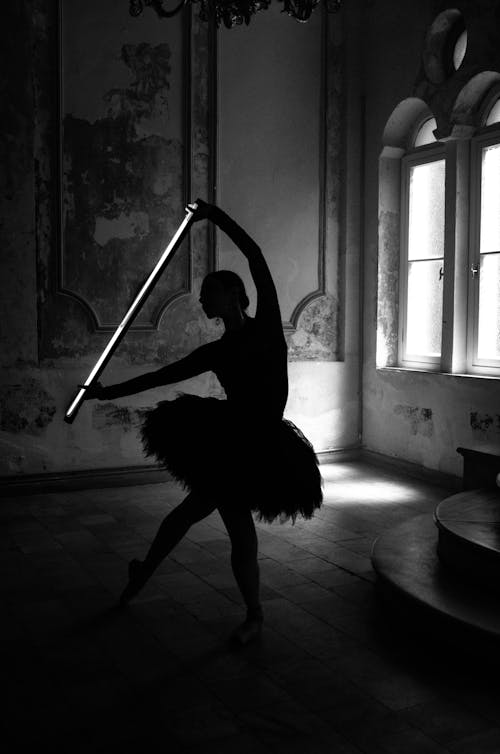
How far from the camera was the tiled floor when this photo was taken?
2.36 metres

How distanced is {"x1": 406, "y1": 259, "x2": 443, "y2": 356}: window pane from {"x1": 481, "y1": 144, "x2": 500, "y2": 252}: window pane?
507mm

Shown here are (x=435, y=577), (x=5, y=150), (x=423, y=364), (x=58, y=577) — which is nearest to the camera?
(x=435, y=577)

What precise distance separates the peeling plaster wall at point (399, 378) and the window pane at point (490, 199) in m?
0.97

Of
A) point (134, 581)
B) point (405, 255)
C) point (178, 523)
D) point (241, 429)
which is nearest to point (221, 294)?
point (241, 429)

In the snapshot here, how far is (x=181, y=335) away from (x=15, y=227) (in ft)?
4.89

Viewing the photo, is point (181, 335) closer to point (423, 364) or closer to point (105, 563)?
point (423, 364)

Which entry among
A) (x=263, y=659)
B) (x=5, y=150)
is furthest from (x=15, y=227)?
(x=263, y=659)

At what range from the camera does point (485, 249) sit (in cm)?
581

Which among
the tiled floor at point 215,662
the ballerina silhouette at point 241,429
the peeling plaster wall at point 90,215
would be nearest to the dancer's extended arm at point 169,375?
the ballerina silhouette at point 241,429

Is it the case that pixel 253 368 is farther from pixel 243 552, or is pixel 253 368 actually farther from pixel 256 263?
pixel 243 552

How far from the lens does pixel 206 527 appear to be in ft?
15.9

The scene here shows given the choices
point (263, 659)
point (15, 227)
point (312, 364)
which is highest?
point (15, 227)

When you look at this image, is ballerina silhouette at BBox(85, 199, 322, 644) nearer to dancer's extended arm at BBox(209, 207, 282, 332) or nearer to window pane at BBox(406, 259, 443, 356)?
dancer's extended arm at BBox(209, 207, 282, 332)

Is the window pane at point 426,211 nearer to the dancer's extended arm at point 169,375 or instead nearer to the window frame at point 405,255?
the window frame at point 405,255
